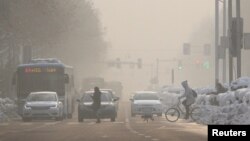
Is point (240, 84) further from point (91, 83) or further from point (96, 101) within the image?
point (91, 83)

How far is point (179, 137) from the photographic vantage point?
29312 millimetres

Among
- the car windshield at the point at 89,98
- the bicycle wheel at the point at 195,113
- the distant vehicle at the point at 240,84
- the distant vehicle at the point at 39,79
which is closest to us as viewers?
the distant vehicle at the point at 240,84

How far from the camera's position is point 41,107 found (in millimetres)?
46688

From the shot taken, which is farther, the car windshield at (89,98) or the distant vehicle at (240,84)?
the car windshield at (89,98)

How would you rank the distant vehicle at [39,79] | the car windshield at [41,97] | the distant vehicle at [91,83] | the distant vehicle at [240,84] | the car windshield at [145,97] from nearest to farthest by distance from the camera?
the distant vehicle at [240,84], the car windshield at [41,97], the distant vehicle at [39,79], the car windshield at [145,97], the distant vehicle at [91,83]

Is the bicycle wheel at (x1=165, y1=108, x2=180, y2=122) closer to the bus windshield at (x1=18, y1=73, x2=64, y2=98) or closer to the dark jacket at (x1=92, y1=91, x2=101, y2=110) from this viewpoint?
the dark jacket at (x1=92, y1=91, x2=101, y2=110)

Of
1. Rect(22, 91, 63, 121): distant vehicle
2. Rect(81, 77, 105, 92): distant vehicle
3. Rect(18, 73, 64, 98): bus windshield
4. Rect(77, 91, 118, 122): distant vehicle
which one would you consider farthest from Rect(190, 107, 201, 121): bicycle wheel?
Rect(81, 77, 105, 92): distant vehicle

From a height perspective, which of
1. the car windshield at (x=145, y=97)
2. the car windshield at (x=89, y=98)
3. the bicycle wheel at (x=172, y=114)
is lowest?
the bicycle wheel at (x=172, y=114)

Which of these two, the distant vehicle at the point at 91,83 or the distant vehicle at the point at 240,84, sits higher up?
the distant vehicle at the point at 91,83

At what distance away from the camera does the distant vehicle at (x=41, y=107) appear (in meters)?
46.7

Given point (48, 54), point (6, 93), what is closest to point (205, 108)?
point (6, 93)

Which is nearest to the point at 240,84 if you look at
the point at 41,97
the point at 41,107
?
the point at 41,107

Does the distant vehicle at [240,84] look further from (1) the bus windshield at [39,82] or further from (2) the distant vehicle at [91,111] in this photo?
(1) the bus windshield at [39,82]

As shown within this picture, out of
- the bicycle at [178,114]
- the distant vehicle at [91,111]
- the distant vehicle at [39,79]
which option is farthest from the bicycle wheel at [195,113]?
the distant vehicle at [39,79]
